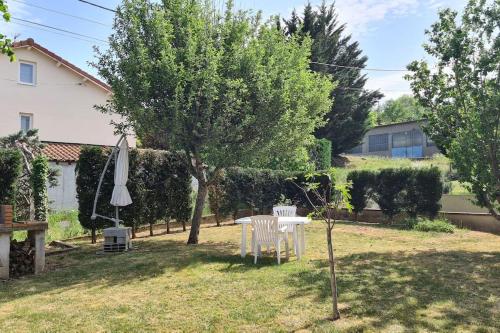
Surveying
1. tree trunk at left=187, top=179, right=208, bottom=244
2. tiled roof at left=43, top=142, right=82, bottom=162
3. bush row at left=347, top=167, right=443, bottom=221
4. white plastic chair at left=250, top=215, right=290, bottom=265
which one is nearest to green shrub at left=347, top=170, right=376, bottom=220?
bush row at left=347, top=167, right=443, bottom=221

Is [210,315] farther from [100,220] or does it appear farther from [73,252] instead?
[100,220]

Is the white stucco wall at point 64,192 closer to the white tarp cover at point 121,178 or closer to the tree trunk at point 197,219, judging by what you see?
the white tarp cover at point 121,178

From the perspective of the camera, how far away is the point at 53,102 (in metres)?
22.1

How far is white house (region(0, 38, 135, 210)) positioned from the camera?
20.3 meters

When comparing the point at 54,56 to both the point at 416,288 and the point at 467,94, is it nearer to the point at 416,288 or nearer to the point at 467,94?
the point at 467,94

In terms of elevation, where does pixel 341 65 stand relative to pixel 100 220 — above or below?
above

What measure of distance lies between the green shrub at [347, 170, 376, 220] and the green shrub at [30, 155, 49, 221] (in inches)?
452

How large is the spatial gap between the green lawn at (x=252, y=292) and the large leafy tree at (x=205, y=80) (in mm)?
2809

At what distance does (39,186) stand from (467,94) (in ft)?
36.1

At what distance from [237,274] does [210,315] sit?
2.14 metres

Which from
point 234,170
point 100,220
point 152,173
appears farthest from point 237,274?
point 234,170

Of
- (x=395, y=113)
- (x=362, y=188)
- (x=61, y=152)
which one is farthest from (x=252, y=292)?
(x=395, y=113)

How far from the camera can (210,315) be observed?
192 inches

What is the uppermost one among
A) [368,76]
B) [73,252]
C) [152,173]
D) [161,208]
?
[368,76]
